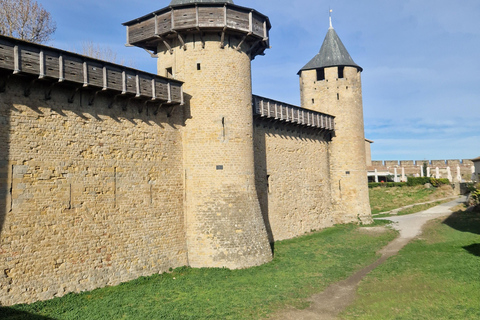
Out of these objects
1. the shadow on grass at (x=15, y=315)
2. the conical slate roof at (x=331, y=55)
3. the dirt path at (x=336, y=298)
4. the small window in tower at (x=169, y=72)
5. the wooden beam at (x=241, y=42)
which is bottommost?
the dirt path at (x=336, y=298)

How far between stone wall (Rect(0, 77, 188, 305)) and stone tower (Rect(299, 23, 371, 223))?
1197 centimetres

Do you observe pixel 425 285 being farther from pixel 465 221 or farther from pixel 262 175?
pixel 465 221

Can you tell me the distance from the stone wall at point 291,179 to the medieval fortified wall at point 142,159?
97 mm

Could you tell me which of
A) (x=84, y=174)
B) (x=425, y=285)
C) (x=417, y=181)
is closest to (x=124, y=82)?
(x=84, y=174)

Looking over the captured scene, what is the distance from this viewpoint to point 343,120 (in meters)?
22.3

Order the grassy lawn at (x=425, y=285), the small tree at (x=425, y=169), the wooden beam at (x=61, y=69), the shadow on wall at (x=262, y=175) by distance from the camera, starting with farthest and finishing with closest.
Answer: the small tree at (x=425, y=169) → the shadow on wall at (x=262, y=175) → the wooden beam at (x=61, y=69) → the grassy lawn at (x=425, y=285)

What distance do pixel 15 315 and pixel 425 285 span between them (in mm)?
10391

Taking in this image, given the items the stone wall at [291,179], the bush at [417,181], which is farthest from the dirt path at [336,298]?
the bush at [417,181]

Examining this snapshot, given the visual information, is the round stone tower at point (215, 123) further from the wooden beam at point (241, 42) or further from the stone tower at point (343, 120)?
the stone tower at point (343, 120)

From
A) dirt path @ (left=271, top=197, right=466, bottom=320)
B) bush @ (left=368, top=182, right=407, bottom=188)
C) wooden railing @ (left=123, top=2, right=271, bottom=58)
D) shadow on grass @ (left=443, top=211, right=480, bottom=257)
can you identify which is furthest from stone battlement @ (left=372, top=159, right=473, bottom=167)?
wooden railing @ (left=123, top=2, right=271, bottom=58)

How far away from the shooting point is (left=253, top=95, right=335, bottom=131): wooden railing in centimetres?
1639

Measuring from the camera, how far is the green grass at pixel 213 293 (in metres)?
8.56

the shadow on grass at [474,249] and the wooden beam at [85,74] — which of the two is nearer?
the wooden beam at [85,74]

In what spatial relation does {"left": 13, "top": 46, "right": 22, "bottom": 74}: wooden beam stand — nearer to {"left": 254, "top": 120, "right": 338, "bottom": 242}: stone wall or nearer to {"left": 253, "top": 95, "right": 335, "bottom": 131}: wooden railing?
{"left": 253, "top": 95, "right": 335, "bottom": 131}: wooden railing
